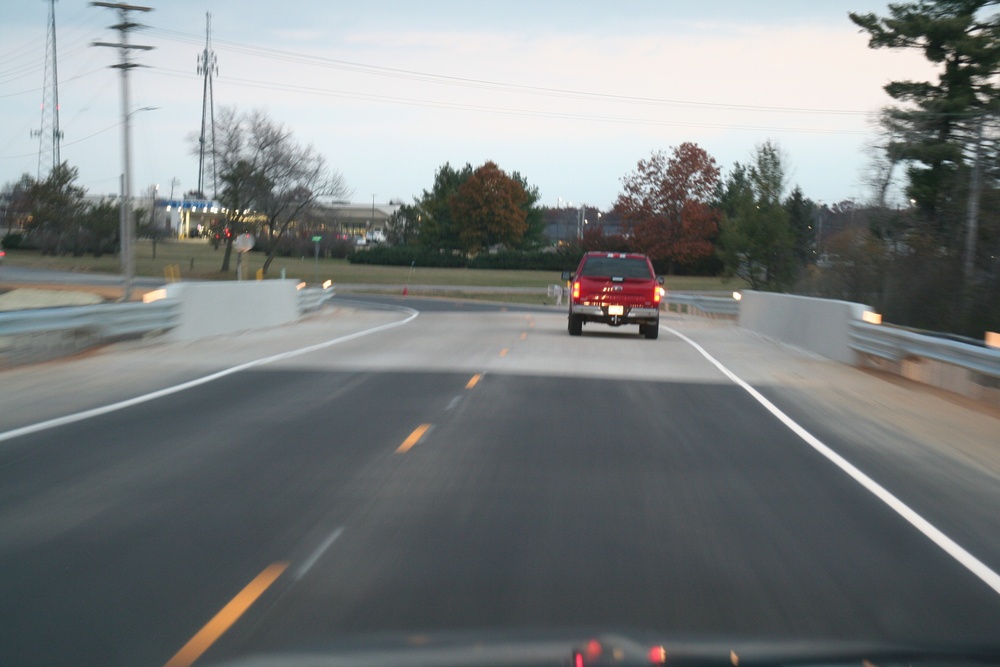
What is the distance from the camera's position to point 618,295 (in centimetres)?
2797

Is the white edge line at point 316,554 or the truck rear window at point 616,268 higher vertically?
the truck rear window at point 616,268

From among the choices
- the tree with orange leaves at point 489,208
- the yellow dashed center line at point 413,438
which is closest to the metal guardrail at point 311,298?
the yellow dashed center line at point 413,438

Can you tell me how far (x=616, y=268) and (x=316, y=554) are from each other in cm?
2234

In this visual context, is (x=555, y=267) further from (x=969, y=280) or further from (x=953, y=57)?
→ (x=969, y=280)

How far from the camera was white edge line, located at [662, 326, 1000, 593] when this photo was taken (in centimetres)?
685

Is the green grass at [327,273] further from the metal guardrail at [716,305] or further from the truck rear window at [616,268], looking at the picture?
the truck rear window at [616,268]

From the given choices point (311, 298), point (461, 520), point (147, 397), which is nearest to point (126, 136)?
point (311, 298)

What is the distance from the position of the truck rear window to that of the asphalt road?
1278 cm

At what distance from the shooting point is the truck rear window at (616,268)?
28375 millimetres

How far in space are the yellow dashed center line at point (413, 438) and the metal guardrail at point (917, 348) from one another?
7.93 m

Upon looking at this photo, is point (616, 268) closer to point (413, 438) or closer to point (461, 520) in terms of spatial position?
point (413, 438)

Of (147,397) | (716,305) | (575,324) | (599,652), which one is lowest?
(716,305)

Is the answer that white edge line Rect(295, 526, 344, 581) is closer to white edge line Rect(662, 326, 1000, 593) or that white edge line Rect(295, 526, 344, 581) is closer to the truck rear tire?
white edge line Rect(662, 326, 1000, 593)

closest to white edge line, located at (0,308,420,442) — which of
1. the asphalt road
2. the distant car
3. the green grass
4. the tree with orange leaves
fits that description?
the asphalt road
